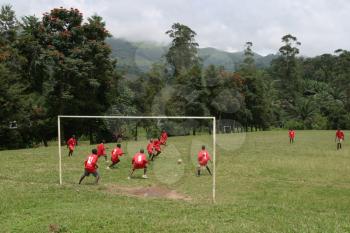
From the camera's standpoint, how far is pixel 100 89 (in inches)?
2168

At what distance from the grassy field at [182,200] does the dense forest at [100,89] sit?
21818 mm

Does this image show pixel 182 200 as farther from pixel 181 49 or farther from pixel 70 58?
pixel 181 49

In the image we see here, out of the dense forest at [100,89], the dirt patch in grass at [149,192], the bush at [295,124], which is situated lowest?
the dirt patch in grass at [149,192]

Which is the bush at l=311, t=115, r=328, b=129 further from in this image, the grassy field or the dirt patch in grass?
the dirt patch in grass

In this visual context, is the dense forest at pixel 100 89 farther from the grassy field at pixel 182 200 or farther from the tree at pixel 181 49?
the grassy field at pixel 182 200

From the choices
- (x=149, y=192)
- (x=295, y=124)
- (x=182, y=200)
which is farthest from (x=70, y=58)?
(x=295, y=124)

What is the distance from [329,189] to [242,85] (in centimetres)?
6043

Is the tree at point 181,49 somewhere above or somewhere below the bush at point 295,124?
above

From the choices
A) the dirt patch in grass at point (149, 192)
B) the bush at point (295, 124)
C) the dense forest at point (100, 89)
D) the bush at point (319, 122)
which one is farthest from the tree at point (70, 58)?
the bush at point (319, 122)

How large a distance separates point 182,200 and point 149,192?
235cm

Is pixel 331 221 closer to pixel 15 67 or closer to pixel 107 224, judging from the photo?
pixel 107 224

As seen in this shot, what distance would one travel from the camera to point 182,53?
288 feet

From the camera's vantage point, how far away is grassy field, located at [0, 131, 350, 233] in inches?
467

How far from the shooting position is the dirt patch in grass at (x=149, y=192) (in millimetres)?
17516
